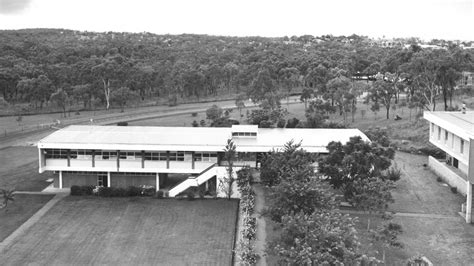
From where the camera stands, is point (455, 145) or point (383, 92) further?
point (383, 92)

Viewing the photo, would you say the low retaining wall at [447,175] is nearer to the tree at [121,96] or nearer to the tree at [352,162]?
the tree at [352,162]

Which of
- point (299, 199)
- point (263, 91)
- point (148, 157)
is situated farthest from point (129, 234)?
point (263, 91)

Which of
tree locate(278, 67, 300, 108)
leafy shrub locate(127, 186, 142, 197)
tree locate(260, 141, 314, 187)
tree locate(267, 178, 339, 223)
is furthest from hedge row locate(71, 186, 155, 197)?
tree locate(278, 67, 300, 108)

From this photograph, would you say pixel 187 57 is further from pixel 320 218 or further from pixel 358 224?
pixel 320 218

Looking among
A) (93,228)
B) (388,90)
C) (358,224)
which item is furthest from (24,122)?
(358,224)

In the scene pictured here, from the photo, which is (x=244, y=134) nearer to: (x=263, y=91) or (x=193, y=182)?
(x=193, y=182)

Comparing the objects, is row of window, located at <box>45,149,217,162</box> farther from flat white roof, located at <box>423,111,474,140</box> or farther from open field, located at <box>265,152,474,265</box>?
flat white roof, located at <box>423,111,474,140</box>
